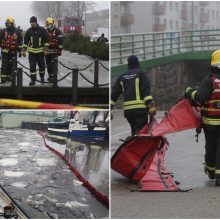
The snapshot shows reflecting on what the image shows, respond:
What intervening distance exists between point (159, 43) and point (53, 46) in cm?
1355

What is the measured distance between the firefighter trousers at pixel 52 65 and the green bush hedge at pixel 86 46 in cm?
79

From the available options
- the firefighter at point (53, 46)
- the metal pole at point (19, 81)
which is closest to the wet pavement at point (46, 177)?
the firefighter at point (53, 46)

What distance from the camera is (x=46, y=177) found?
137 inches

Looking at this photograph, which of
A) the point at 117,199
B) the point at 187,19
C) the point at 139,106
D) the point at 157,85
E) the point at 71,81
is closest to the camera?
the point at 117,199

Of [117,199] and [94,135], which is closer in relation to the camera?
[94,135]

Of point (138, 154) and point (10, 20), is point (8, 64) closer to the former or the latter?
point (138, 154)

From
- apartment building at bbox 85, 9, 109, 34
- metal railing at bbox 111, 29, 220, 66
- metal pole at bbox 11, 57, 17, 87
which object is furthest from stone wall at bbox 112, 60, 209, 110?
apartment building at bbox 85, 9, 109, 34

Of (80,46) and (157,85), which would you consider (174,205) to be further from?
(157,85)

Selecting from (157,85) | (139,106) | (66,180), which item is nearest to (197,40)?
(157,85)

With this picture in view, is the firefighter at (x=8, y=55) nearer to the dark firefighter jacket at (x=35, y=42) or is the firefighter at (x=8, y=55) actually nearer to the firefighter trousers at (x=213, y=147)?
the dark firefighter jacket at (x=35, y=42)

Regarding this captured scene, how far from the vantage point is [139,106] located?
5.95 meters

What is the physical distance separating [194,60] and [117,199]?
1621 centimetres

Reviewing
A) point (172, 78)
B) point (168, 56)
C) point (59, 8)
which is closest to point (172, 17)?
point (168, 56)

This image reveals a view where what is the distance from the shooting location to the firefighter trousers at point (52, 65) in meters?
5.80
